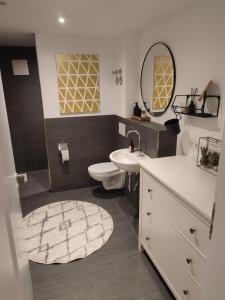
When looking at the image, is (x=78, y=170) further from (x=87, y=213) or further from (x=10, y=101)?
(x=10, y=101)

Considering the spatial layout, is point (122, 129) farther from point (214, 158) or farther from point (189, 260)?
point (189, 260)

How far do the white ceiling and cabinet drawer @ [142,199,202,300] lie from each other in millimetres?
1759

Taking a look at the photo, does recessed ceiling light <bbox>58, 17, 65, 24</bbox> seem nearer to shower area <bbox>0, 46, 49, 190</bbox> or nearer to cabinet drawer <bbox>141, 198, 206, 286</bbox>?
shower area <bbox>0, 46, 49, 190</bbox>

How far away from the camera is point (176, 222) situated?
4.62ft

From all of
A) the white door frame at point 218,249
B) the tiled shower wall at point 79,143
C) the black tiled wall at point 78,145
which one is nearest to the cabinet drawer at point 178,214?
the white door frame at point 218,249

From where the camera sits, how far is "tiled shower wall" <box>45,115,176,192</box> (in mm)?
3061

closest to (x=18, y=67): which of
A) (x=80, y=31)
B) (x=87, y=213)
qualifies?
(x=80, y=31)

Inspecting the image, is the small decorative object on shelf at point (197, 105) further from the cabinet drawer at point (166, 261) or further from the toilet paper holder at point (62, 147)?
the toilet paper holder at point (62, 147)

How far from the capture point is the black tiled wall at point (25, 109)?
11.4 ft

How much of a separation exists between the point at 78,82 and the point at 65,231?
200cm

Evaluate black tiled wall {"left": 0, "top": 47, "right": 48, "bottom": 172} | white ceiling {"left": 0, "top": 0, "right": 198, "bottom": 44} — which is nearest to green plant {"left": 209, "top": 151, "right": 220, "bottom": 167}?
white ceiling {"left": 0, "top": 0, "right": 198, "bottom": 44}

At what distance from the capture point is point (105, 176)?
288 centimetres

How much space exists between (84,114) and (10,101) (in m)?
1.49

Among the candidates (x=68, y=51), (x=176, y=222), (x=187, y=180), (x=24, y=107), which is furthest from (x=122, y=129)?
(x=24, y=107)
